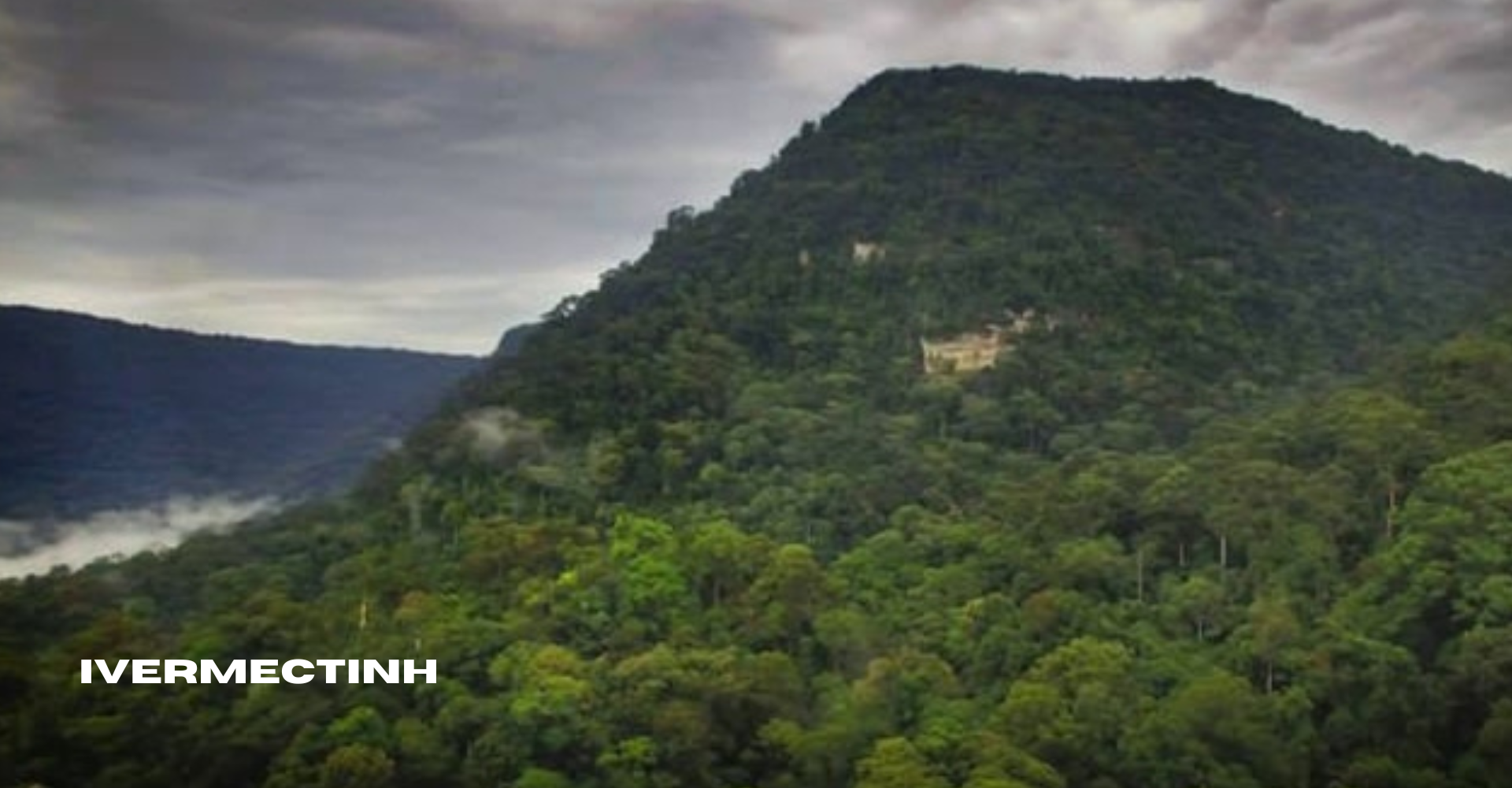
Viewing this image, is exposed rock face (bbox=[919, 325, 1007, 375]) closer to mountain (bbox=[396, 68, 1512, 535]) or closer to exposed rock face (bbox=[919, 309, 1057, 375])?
exposed rock face (bbox=[919, 309, 1057, 375])

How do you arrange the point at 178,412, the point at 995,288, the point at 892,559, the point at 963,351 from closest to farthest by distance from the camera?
the point at 892,559
the point at 963,351
the point at 995,288
the point at 178,412

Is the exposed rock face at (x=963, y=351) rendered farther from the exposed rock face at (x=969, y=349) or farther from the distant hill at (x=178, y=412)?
the distant hill at (x=178, y=412)

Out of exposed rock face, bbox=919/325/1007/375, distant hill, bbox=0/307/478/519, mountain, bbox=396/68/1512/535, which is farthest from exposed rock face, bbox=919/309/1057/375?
distant hill, bbox=0/307/478/519

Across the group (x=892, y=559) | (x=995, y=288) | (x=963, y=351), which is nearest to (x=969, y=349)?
(x=963, y=351)

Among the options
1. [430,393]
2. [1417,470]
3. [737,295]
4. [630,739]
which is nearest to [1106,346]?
[737,295]

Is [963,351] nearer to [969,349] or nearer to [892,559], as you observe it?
[969,349]
